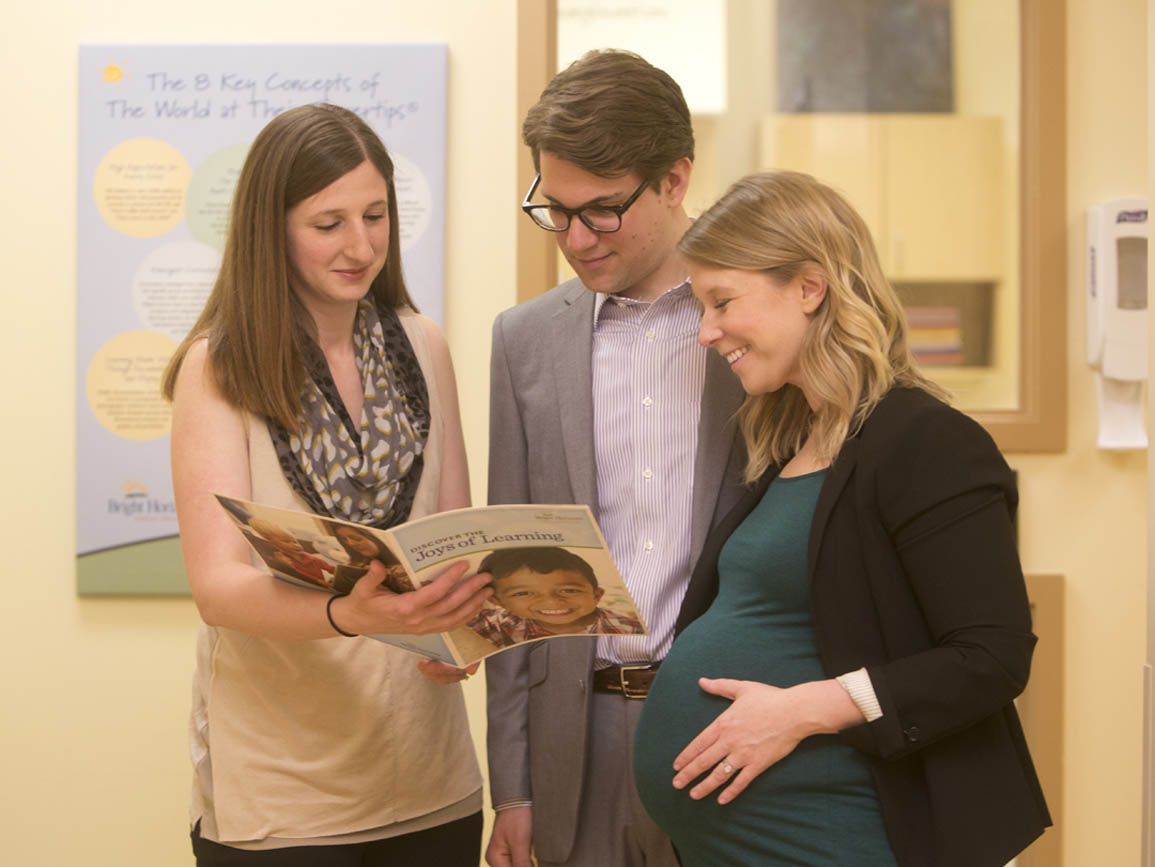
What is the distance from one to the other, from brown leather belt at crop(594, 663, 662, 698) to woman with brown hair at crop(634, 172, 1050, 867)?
0.14m

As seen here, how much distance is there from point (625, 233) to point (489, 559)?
0.57 m

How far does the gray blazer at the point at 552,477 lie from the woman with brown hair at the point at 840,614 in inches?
6.1

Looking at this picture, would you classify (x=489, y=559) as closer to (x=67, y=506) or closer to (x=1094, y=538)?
(x=67, y=506)

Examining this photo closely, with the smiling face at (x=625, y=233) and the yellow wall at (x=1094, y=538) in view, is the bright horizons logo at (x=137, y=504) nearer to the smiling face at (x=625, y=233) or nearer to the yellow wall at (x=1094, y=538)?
the smiling face at (x=625, y=233)

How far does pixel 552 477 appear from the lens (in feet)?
5.81

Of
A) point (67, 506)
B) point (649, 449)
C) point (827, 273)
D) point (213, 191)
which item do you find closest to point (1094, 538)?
point (649, 449)

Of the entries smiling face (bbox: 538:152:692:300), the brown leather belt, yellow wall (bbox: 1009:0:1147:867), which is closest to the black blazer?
the brown leather belt

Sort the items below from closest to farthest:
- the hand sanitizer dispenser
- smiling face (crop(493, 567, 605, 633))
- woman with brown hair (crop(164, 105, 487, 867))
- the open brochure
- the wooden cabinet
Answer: the open brochure < smiling face (crop(493, 567, 605, 633)) < woman with brown hair (crop(164, 105, 487, 867)) < the hand sanitizer dispenser < the wooden cabinet

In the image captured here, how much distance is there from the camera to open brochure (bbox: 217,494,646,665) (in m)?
1.29

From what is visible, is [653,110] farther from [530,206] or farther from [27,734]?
[27,734]

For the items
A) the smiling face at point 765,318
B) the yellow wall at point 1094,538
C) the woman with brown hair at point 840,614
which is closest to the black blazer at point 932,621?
the woman with brown hair at point 840,614

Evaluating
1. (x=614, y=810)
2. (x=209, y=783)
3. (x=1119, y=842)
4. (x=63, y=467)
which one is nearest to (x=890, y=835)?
(x=614, y=810)

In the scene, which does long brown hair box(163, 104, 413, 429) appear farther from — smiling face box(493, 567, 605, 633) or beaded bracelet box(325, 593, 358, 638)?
smiling face box(493, 567, 605, 633)

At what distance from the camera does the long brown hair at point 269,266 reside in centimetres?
159
